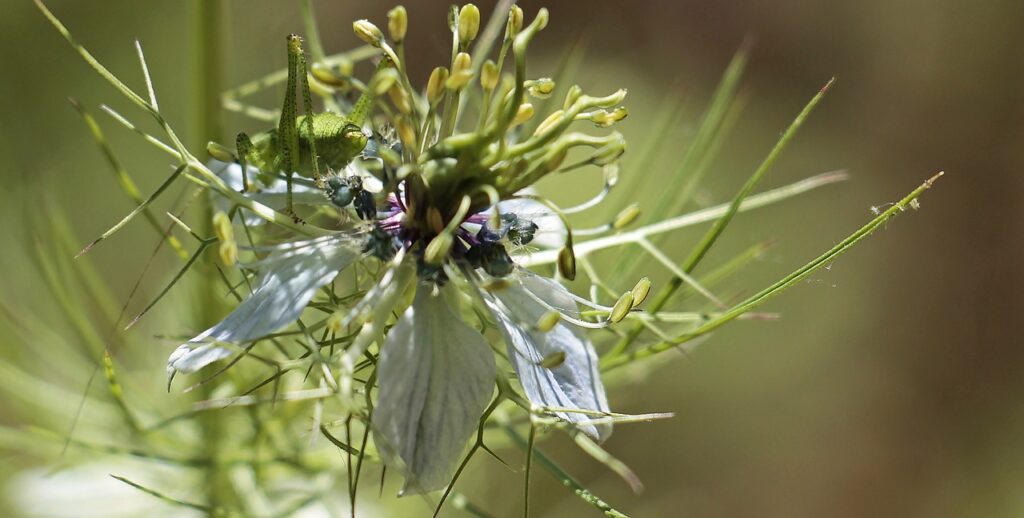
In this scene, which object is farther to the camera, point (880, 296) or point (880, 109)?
point (880, 109)

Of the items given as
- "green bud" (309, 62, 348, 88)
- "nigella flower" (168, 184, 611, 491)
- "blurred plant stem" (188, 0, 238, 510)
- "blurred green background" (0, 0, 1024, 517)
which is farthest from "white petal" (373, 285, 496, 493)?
"blurred green background" (0, 0, 1024, 517)

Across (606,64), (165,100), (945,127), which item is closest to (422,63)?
(606,64)

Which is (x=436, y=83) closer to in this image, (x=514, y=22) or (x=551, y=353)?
(x=514, y=22)

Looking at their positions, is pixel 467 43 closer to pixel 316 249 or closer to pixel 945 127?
pixel 316 249

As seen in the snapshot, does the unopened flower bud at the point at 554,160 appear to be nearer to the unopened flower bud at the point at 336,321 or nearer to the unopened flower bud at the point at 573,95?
the unopened flower bud at the point at 573,95

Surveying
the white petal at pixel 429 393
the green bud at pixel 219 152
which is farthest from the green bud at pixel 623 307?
the green bud at pixel 219 152

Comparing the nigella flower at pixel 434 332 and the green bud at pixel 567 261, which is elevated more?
the green bud at pixel 567 261
